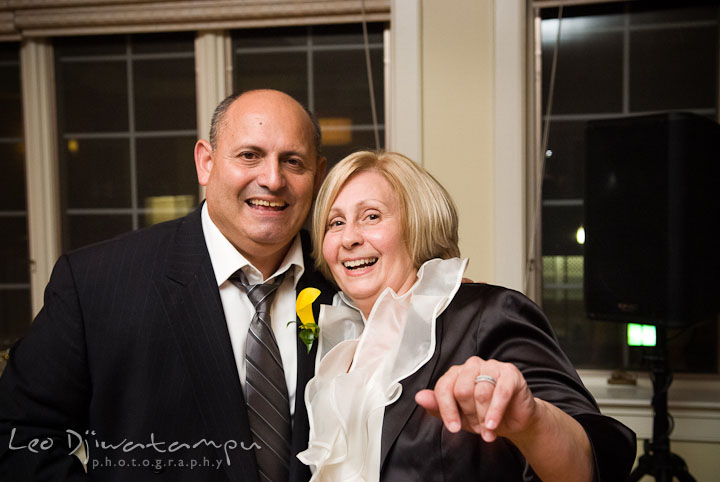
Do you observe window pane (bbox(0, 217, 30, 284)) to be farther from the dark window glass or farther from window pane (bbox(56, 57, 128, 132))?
Result: window pane (bbox(56, 57, 128, 132))

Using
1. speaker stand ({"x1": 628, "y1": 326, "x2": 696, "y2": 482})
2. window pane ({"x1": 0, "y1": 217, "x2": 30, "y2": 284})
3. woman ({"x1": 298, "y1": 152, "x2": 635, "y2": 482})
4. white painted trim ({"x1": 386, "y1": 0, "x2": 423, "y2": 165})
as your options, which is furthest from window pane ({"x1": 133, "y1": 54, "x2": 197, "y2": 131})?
speaker stand ({"x1": 628, "y1": 326, "x2": 696, "y2": 482})

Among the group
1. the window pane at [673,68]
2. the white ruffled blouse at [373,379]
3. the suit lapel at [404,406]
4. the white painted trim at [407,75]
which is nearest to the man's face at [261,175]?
the white ruffled blouse at [373,379]

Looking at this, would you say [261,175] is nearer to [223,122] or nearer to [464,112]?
[223,122]

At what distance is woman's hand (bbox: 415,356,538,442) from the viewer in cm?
73

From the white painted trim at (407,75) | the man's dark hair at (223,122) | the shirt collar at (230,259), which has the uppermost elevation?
the white painted trim at (407,75)

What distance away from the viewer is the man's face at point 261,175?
4.82ft

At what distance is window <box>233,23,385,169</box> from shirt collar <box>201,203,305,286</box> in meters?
1.44

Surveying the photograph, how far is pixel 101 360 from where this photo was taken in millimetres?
1359

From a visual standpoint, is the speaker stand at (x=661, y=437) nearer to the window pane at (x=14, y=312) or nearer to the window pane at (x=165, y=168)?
the window pane at (x=165, y=168)

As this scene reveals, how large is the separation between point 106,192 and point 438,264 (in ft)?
8.37

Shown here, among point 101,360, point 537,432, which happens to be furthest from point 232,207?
point 537,432

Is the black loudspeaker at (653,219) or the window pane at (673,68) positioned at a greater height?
the window pane at (673,68)

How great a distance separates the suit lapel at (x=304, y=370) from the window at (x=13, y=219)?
238 cm

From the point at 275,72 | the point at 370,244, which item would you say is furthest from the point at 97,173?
the point at 370,244
